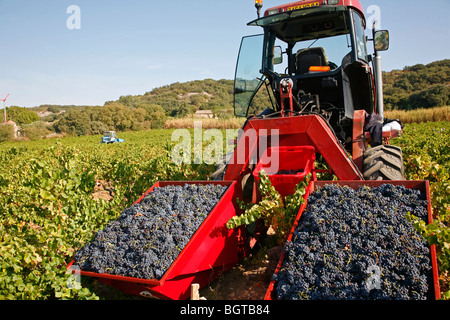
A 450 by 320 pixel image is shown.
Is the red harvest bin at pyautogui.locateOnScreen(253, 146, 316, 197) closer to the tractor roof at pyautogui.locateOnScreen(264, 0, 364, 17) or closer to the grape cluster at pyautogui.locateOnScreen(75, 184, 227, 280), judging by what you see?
the grape cluster at pyautogui.locateOnScreen(75, 184, 227, 280)

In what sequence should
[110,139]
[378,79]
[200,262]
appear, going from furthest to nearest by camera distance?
[110,139] < [378,79] < [200,262]

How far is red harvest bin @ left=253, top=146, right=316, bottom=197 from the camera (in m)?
3.83

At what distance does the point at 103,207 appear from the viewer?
4.44 metres

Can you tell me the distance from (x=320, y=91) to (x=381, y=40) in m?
1.38

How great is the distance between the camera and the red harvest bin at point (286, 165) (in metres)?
3.83

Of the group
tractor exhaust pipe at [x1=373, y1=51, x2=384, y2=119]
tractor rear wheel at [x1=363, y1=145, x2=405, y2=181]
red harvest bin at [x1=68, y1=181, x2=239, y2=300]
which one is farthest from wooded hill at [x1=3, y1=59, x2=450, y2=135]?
red harvest bin at [x1=68, y1=181, x2=239, y2=300]

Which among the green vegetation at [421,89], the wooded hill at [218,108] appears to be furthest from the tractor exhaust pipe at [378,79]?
the green vegetation at [421,89]

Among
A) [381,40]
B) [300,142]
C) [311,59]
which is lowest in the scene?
[300,142]

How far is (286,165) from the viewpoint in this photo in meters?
4.06

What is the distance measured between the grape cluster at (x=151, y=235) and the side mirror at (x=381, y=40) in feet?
11.6

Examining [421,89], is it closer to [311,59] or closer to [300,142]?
[311,59]

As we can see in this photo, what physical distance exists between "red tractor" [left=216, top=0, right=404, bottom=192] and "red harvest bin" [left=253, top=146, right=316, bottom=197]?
12cm

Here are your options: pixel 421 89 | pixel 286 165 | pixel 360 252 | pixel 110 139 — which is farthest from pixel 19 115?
pixel 360 252
